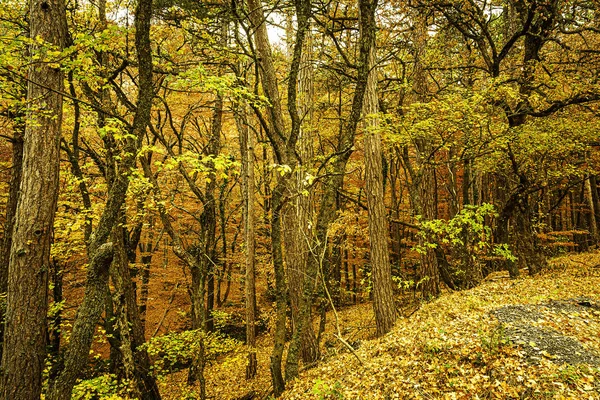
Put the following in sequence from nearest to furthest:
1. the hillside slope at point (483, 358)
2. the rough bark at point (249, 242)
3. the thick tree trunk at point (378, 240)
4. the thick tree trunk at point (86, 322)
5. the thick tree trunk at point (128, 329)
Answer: the thick tree trunk at point (86, 322), the hillside slope at point (483, 358), the thick tree trunk at point (128, 329), the thick tree trunk at point (378, 240), the rough bark at point (249, 242)

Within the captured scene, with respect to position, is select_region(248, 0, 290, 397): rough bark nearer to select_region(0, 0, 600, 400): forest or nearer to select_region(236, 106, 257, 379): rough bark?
select_region(0, 0, 600, 400): forest

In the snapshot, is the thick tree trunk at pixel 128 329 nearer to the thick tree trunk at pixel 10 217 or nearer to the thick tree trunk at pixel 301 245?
the thick tree trunk at pixel 10 217

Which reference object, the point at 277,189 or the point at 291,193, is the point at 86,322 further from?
the point at 277,189

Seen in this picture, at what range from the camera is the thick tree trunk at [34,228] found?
4.63m

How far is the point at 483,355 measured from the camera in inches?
183

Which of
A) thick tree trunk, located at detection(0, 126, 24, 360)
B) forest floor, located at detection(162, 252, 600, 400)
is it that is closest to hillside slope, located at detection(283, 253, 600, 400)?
forest floor, located at detection(162, 252, 600, 400)

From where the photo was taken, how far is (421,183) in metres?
10.4

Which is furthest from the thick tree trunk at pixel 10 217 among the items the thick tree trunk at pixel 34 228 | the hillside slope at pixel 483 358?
the hillside slope at pixel 483 358

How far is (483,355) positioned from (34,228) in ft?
20.9

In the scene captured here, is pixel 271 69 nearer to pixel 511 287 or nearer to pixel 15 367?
pixel 15 367

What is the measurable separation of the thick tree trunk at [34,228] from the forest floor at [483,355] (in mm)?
3826

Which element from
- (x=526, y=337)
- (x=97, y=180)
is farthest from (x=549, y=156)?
(x=97, y=180)

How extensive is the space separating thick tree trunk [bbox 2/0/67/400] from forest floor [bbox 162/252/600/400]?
383 centimetres

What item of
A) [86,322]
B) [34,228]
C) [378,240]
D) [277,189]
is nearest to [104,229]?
[86,322]
